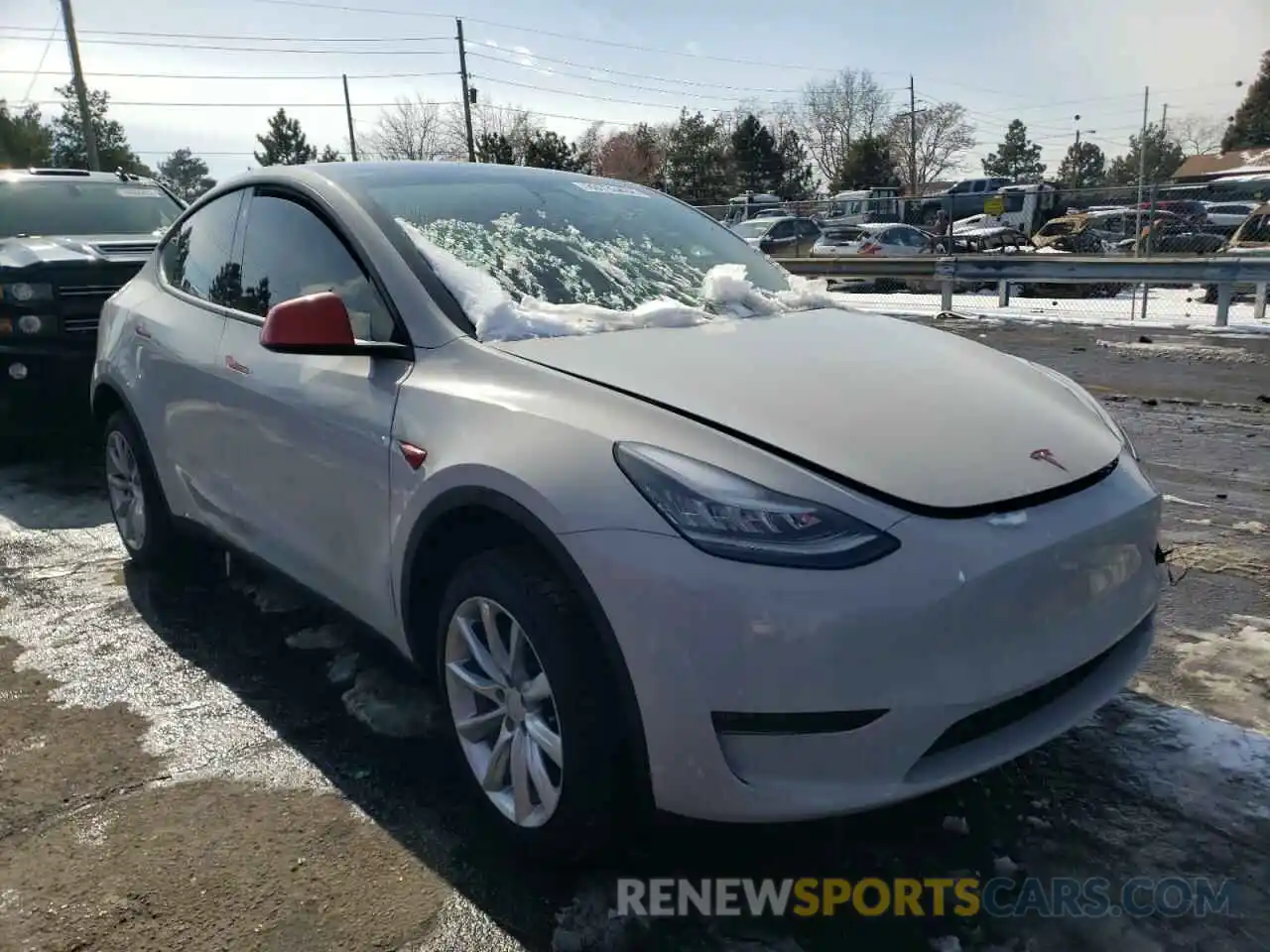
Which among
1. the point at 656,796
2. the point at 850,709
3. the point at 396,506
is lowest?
the point at 656,796

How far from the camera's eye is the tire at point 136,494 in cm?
403

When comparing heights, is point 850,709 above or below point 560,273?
below

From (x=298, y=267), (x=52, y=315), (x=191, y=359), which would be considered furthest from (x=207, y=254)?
(x=52, y=315)

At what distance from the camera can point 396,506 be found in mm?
2506

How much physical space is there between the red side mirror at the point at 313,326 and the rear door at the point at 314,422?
0.12 m

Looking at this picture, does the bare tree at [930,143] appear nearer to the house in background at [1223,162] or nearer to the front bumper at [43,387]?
the house in background at [1223,162]

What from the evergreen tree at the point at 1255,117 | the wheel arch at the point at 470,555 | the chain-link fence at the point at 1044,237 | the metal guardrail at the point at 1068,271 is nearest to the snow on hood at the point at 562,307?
the wheel arch at the point at 470,555

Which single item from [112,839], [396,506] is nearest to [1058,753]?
[396,506]

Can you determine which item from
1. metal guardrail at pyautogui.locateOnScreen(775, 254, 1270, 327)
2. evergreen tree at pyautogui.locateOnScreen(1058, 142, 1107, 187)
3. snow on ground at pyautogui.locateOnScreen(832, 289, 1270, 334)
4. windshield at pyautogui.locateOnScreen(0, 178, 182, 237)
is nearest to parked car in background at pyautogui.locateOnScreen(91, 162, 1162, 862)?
windshield at pyautogui.locateOnScreen(0, 178, 182, 237)

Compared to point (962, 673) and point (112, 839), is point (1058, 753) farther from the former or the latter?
point (112, 839)

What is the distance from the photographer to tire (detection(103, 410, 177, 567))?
403 cm

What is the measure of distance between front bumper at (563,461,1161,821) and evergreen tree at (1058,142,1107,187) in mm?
88932

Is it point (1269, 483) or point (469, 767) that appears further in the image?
point (1269, 483)

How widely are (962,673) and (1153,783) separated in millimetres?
1067
